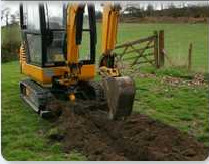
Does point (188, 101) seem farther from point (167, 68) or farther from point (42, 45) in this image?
point (167, 68)

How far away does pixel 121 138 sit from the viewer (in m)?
5.98

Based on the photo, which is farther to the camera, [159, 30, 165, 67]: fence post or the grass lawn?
[159, 30, 165, 67]: fence post

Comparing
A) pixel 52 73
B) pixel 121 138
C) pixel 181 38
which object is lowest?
pixel 121 138

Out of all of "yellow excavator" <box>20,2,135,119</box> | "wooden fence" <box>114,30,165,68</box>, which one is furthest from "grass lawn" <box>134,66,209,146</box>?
"wooden fence" <box>114,30,165,68</box>

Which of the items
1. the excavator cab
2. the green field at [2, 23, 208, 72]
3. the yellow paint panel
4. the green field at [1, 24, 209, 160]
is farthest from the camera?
the green field at [2, 23, 208, 72]

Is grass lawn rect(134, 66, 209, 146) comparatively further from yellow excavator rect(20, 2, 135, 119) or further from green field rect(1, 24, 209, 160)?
yellow excavator rect(20, 2, 135, 119)

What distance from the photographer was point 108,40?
6727 millimetres

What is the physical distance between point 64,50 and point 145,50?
6.30 m

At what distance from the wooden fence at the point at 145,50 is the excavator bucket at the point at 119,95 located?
6.57 meters

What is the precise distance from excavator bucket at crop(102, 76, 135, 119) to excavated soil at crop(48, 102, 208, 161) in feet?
0.86

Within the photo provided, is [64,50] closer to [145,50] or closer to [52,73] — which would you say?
[52,73]

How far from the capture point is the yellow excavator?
6781mm

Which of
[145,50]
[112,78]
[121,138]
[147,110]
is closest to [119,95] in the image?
[112,78]

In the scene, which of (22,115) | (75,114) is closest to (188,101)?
(75,114)
